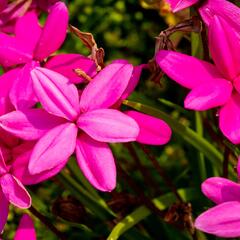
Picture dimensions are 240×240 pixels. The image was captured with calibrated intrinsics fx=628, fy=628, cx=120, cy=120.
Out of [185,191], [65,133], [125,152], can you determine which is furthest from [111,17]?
[65,133]

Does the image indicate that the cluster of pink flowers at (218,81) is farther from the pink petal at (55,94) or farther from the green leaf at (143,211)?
the green leaf at (143,211)

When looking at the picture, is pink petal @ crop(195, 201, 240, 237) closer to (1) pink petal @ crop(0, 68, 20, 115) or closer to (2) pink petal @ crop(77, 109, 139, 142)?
(2) pink petal @ crop(77, 109, 139, 142)

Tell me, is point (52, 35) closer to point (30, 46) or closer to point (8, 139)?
point (30, 46)

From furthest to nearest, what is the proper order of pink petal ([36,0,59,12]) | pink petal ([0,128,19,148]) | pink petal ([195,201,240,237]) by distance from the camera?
pink petal ([36,0,59,12]) → pink petal ([0,128,19,148]) → pink petal ([195,201,240,237])

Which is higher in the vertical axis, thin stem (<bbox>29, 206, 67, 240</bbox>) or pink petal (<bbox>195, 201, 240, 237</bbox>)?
pink petal (<bbox>195, 201, 240, 237</bbox>)

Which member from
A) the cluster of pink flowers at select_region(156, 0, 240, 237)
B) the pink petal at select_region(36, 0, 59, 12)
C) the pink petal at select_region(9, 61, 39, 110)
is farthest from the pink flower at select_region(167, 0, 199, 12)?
the pink petal at select_region(36, 0, 59, 12)

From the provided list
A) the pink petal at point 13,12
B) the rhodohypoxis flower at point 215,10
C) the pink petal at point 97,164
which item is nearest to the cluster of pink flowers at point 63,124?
the pink petal at point 97,164
